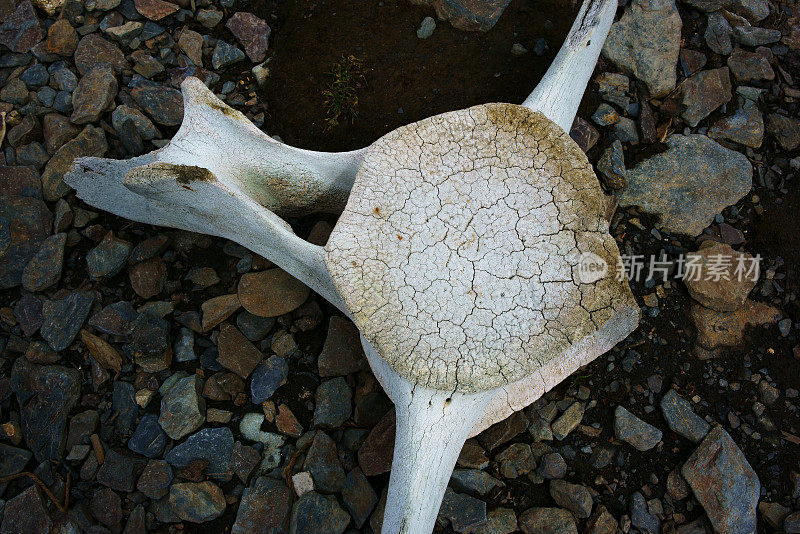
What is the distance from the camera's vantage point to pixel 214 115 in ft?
8.74

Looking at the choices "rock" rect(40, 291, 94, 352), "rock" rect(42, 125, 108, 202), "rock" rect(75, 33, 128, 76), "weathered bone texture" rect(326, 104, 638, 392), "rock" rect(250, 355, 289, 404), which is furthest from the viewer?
"rock" rect(75, 33, 128, 76)

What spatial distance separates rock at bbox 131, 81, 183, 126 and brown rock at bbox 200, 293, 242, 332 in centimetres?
123

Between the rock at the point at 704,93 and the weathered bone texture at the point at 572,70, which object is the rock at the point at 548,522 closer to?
the weathered bone texture at the point at 572,70

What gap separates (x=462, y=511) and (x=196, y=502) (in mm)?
1321

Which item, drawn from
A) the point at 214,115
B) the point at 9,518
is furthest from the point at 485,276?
the point at 9,518

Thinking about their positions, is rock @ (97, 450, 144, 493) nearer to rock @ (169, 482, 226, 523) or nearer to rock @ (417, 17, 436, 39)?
rock @ (169, 482, 226, 523)

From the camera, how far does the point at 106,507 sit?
275 centimetres

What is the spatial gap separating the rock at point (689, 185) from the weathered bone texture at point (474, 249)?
1.22 meters

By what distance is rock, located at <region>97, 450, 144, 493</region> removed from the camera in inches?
109

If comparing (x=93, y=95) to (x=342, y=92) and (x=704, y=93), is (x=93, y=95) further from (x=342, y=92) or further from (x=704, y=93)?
(x=704, y=93)

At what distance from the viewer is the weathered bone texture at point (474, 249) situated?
2.09 meters

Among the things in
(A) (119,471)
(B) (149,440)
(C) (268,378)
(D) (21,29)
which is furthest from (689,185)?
(D) (21,29)

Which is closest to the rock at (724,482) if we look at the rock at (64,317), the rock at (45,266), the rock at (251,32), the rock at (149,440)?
the rock at (149,440)

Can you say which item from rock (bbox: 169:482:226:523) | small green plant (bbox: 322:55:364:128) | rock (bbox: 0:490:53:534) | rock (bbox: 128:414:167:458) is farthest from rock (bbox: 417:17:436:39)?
rock (bbox: 0:490:53:534)
